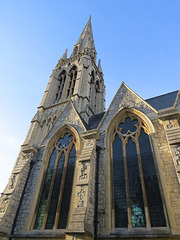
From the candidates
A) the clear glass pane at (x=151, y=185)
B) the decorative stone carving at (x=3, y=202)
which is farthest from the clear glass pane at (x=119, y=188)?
the decorative stone carving at (x=3, y=202)

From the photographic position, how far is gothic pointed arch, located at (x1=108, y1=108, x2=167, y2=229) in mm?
8242

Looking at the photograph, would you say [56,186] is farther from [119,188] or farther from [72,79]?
[72,79]

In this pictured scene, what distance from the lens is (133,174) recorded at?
976 centimetres

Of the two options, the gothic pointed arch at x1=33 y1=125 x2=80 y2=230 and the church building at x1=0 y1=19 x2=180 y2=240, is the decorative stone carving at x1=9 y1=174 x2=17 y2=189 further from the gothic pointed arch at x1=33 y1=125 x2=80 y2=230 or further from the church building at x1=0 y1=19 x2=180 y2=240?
the gothic pointed arch at x1=33 y1=125 x2=80 y2=230

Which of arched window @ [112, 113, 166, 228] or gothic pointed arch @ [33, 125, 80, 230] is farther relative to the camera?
gothic pointed arch @ [33, 125, 80, 230]

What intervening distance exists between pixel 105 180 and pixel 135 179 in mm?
1749

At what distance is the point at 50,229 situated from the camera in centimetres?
988

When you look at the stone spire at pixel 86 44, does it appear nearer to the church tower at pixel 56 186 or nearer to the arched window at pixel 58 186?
the church tower at pixel 56 186

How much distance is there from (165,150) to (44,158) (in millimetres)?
9101

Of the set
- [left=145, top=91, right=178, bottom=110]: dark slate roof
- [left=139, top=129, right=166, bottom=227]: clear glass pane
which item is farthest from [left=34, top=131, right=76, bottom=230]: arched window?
[left=145, top=91, right=178, bottom=110]: dark slate roof

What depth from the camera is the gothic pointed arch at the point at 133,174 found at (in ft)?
27.0

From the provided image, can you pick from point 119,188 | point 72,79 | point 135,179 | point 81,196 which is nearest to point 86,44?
point 72,79

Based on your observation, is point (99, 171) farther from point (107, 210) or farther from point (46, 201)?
point (46, 201)

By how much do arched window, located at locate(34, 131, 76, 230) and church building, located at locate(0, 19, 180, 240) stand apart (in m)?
0.05
